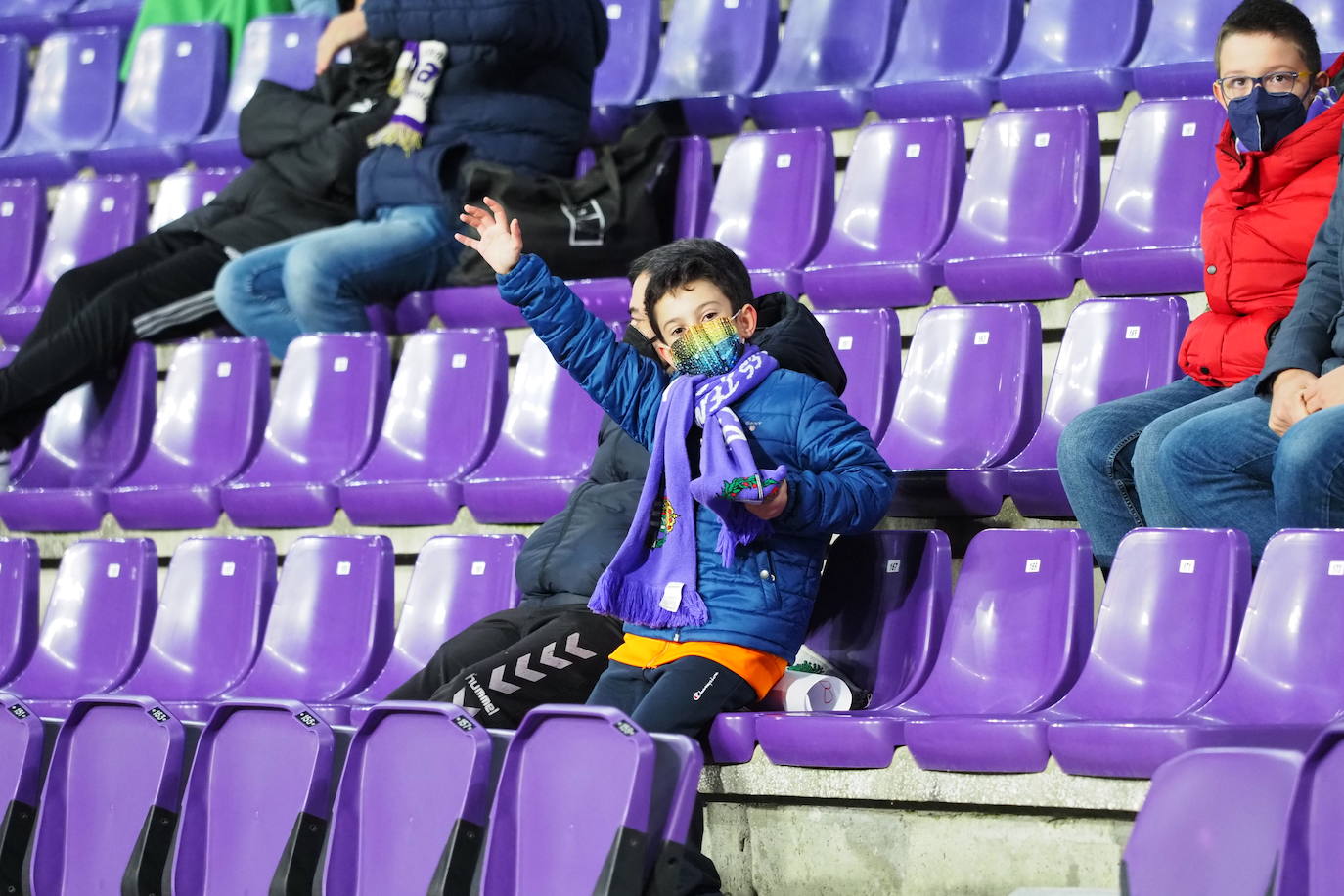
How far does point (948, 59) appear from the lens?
4527mm

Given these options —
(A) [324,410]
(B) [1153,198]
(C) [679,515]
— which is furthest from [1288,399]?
(A) [324,410]

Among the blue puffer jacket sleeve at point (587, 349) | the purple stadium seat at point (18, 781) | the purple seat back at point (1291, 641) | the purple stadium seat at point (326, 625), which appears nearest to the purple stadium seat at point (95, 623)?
the purple stadium seat at point (326, 625)

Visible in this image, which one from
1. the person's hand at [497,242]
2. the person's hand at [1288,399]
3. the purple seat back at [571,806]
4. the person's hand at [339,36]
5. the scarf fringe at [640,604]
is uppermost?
the person's hand at [339,36]

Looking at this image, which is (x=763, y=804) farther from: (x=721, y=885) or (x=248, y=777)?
(x=248, y=777)

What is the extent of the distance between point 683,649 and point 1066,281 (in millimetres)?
1349

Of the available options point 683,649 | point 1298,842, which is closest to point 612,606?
point 683,649

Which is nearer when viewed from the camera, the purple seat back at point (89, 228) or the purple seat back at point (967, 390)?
the purple seat back at point (967, 390)

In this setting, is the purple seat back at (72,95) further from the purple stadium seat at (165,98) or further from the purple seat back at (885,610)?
the purple seat back at (885,610)

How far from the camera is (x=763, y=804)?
274cm

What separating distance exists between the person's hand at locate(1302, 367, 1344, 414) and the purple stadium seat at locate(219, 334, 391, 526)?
2085mm

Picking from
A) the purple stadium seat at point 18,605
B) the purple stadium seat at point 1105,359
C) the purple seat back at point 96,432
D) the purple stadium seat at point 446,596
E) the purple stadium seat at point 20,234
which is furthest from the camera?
the purple stadium seat at point 20,234

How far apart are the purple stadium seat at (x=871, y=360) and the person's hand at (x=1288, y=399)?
3.16ft

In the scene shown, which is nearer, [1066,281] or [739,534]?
[739,534]

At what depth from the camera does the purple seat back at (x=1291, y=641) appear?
2.38 m
